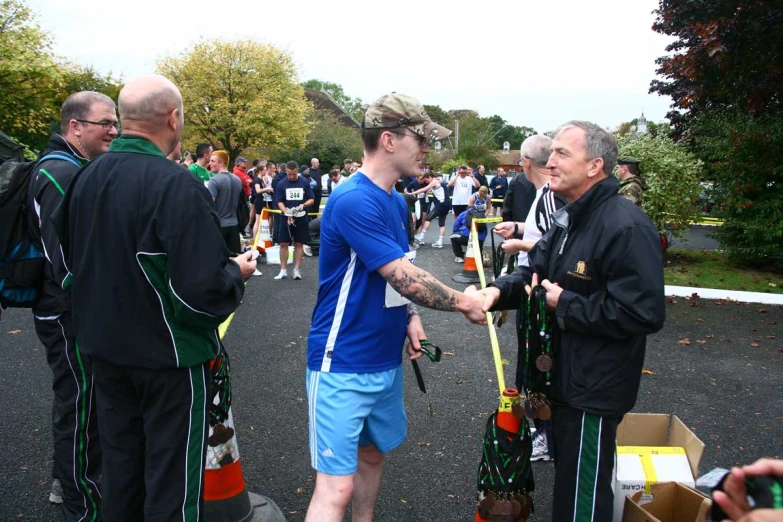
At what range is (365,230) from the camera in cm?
238

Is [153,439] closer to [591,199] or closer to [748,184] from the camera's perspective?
[591,199]

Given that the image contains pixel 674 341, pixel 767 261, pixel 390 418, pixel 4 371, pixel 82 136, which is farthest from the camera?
pixel 767 261

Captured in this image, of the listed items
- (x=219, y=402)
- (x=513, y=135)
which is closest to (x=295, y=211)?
(x=219, y=402)

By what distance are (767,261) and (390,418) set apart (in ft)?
38.6

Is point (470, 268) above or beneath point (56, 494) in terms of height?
above

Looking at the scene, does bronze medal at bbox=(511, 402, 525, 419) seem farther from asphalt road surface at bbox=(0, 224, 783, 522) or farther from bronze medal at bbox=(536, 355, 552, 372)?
asphalt road surface at bbox=(0, 224, 783, 522)

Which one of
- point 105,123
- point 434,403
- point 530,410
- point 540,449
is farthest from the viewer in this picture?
point 434,403

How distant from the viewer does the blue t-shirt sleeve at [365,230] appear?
2.38 meters

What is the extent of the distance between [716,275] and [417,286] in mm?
10623

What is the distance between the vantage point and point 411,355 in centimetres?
283

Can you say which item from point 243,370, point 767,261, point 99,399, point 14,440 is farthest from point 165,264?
point 767,261

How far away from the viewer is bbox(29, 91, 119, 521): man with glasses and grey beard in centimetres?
300

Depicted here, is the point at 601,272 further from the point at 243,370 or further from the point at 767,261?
the point at 767,261

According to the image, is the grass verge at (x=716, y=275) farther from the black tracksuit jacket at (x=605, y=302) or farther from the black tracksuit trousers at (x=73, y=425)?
the black tracksuit trousers at (x=73, y=425)
